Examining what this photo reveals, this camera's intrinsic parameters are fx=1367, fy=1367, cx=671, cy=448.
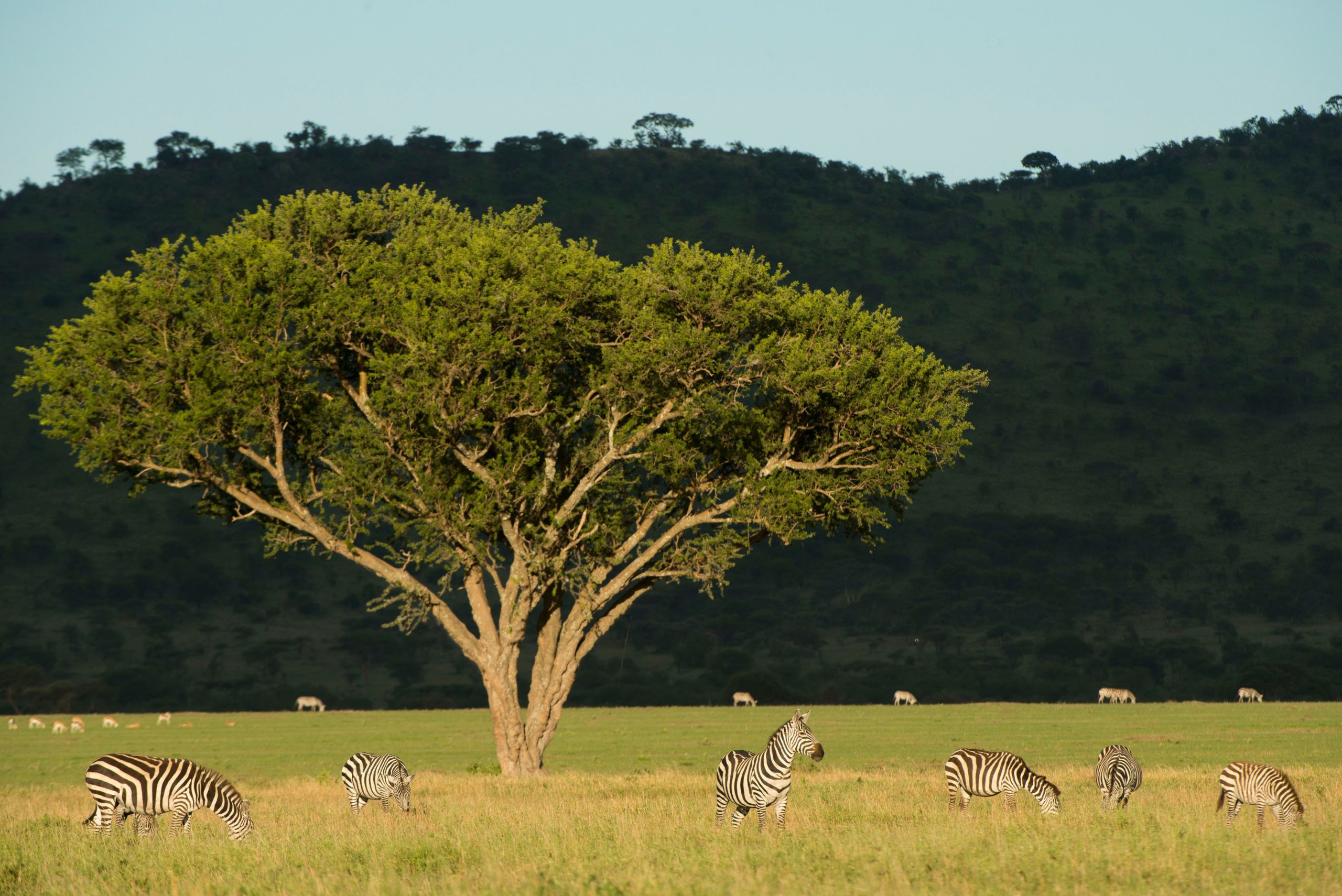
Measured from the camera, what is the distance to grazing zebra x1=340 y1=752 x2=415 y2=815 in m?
25.7

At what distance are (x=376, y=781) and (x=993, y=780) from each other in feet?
37.5

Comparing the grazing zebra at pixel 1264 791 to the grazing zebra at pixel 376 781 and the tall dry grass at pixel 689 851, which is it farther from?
the grazing zebra at pixel 376 781

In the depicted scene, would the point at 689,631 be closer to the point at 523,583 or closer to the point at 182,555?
the point at 182,555

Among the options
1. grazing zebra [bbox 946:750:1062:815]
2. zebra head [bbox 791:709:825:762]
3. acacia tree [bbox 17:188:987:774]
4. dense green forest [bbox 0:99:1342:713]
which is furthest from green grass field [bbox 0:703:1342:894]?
dense green forest [bbox 0:99:1342:713]

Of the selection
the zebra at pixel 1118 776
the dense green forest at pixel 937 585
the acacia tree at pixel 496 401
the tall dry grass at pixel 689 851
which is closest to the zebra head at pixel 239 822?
the tall dry grass at pixel 689 851

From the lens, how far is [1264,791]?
2158 centimetres

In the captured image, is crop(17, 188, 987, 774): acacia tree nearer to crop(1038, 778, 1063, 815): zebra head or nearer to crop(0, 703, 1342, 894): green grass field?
crop(0, 703, 1342, 894): green grass field

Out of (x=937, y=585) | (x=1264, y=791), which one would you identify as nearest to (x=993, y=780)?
(x=1264, y=791)

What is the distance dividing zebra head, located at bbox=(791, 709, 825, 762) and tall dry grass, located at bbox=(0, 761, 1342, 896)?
1212 mm

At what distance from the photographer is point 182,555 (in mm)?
138625

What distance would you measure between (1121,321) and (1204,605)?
67228 mm

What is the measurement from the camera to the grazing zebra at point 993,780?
76.8 feet

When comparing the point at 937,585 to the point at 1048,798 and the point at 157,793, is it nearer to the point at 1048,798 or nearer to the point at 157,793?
the point at 1048,798

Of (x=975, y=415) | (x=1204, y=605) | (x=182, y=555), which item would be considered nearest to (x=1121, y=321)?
(x=975, y=415)
